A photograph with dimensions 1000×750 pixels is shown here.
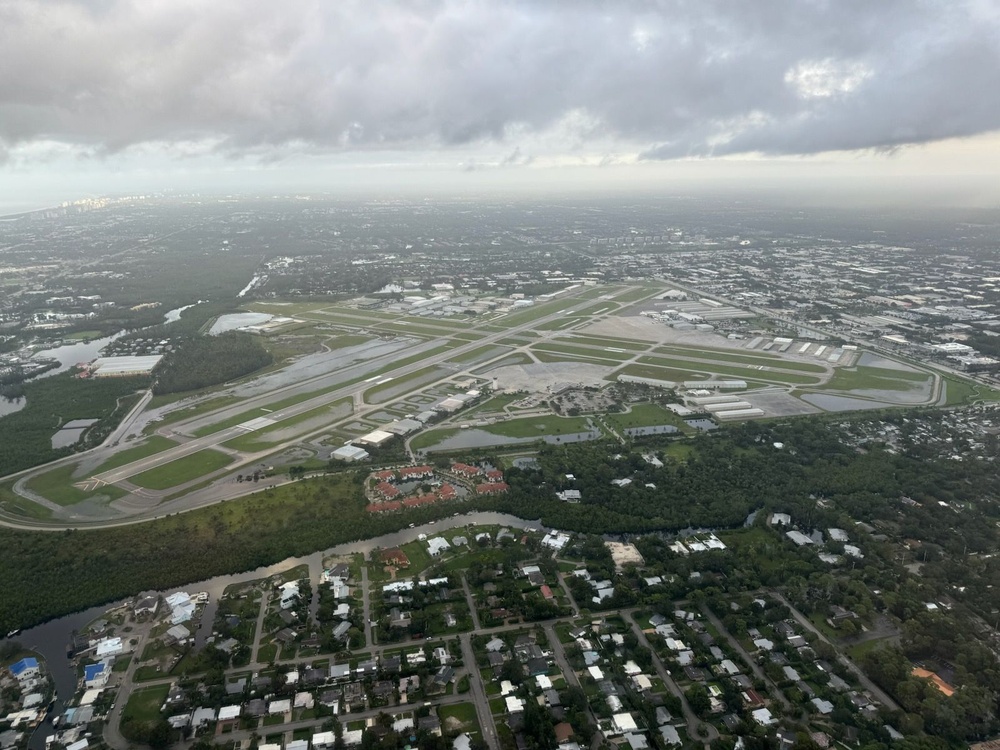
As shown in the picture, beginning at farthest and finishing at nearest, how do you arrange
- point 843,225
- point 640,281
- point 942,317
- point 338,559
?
point 843,225
point 640,281
point 942,317
point 338,559

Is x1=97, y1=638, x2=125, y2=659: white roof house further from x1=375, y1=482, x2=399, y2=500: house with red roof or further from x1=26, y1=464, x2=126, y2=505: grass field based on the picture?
x1=375, y1=482, x2=399, y2=500: house with red roof

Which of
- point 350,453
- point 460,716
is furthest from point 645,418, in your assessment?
point 460,716

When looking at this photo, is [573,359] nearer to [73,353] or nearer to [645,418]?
[645,418]

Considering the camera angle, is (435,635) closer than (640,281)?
Yes

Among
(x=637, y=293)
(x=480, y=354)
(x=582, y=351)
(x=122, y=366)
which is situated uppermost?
(x=637, y=293)

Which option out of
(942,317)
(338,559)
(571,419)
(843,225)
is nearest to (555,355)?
(571,419)

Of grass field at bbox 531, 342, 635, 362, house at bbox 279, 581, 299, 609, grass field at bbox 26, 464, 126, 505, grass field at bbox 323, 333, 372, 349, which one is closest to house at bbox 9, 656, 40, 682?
house at bbox 279, 581, 299, 609

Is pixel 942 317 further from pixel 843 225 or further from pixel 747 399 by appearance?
pixel 843 225
